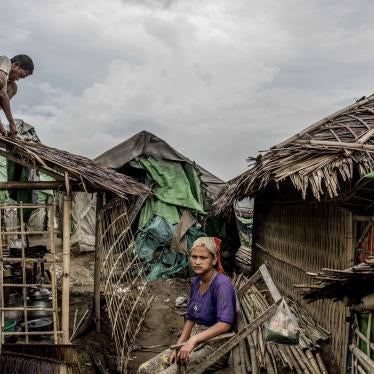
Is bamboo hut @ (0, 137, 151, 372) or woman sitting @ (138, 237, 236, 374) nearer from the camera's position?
woman sitting @ (138, 237, 236, 374)

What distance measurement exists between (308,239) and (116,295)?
3217 millimetres

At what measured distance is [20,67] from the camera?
671 centimetres

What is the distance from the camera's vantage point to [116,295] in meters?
7.75

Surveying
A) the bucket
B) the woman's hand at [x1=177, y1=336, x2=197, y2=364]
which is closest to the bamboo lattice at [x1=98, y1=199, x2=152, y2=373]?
the bucket

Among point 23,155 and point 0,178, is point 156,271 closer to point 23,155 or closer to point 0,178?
point 0,178

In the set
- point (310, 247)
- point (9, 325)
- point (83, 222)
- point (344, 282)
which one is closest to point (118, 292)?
point (9, 325)

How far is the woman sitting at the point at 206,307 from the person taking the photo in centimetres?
407

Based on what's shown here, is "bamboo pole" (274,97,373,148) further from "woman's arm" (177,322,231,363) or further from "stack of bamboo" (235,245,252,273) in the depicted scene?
"stack of bamboo" (235,245,252,273)

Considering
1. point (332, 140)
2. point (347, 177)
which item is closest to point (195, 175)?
point (332, 140)

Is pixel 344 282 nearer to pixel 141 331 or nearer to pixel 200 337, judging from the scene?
pixel 200 337

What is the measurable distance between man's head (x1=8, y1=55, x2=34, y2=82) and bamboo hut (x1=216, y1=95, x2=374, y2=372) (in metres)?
3.57

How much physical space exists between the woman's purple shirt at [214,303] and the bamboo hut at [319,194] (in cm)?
121

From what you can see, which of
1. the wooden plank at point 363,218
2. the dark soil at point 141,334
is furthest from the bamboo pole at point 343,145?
the dark soil at point 141,334

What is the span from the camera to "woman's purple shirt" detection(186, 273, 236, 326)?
13.5ft
